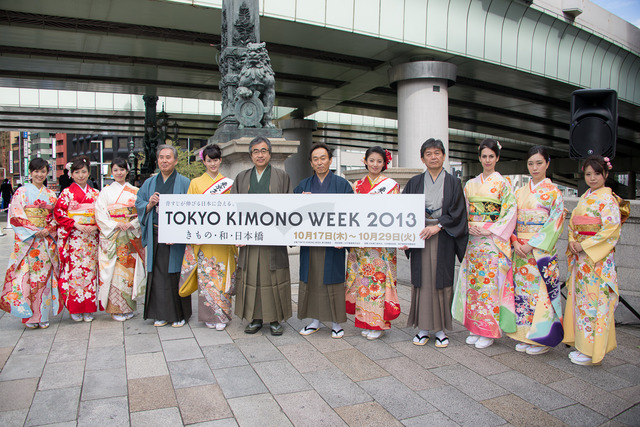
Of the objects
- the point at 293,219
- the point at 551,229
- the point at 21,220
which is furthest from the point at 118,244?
the point at 551,229

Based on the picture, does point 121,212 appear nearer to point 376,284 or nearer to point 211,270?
point 211,270

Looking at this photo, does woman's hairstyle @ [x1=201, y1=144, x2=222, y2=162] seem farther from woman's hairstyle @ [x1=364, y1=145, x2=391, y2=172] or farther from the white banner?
woman's hairstyle @ [x1=364, y1=145, x2=391, y2=172]

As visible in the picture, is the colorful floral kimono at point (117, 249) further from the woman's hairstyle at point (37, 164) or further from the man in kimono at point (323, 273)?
the man in kimono at point (323, 273)

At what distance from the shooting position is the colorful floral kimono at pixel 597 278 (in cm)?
363

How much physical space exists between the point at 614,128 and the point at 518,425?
3862 mm

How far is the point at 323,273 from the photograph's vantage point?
4219 mm

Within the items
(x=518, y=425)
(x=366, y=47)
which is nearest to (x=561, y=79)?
(x=366, y=47)

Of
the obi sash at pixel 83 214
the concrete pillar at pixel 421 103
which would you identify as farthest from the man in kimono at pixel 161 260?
the concrete pillar at pixel 421 103

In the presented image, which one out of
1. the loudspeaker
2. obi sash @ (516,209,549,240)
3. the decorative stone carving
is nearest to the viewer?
obi sash @ (516,209,549,240)

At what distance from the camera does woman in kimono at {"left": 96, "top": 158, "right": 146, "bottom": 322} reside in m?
4.65

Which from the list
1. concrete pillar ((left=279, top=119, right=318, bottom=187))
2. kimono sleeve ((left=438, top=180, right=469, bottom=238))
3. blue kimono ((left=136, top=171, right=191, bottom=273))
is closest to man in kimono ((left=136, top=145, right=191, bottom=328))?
blue kimono ((left=136, top=171, right=191, bottom=273))

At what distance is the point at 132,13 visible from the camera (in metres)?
12.2

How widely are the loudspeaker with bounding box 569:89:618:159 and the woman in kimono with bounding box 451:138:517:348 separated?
6.04 ft

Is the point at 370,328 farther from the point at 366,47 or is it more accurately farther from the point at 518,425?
the point at 366,47
